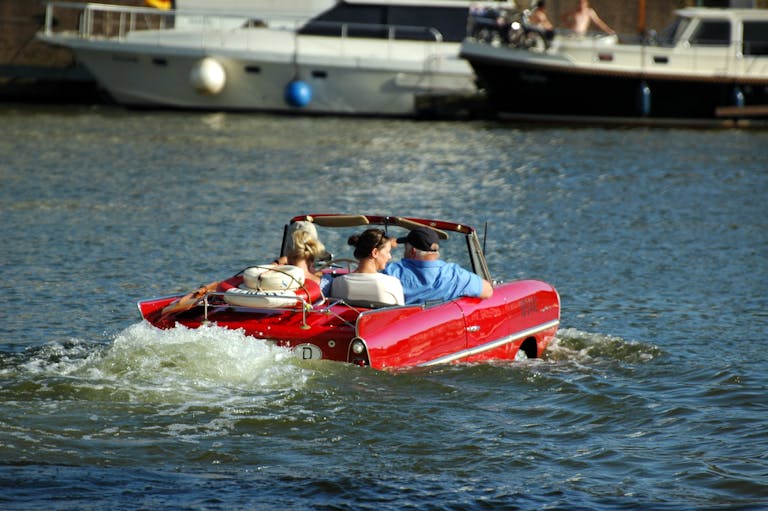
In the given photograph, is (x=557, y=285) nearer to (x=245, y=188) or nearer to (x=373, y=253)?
(x=373, y=253)

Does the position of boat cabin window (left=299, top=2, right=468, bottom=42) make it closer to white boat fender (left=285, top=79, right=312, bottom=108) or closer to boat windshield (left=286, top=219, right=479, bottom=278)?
white boat fender (left=285, top=79, right=312, bottom=108)

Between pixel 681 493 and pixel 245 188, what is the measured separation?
43.0 ft

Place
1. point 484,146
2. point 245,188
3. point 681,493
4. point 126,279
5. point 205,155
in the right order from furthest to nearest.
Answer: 1. point 484,146
2. point 205,155
3. point 245,188
4. point 126,279
5. point 681,493

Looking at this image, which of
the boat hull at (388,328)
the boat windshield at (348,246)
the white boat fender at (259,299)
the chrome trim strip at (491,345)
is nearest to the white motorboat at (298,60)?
the boat windshield at (348,246)

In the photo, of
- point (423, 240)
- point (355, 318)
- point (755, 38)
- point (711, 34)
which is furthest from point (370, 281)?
point (755, 38)

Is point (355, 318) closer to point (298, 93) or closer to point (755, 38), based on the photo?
point (298, 93)

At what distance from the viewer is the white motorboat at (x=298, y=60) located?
29.8 meters

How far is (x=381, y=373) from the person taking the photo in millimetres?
8883

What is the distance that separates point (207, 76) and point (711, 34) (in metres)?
11.1

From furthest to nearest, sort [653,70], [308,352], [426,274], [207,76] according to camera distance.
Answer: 1. [207,76]
2. [653,70]
3. [426,274]
4. [308,352]

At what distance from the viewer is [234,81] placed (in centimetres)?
3027

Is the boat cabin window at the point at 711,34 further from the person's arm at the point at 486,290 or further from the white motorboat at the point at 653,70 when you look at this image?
the person's arm at the point at 486,290

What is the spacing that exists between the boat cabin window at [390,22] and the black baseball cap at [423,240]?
68.3 ft

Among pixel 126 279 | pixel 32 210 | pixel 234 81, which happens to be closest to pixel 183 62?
pixel 234 81
